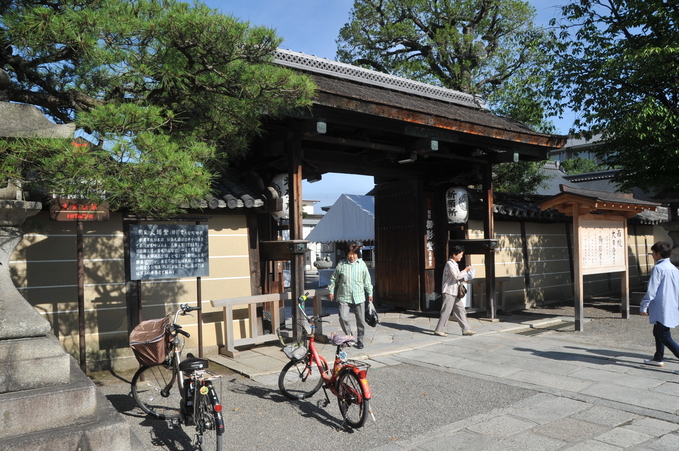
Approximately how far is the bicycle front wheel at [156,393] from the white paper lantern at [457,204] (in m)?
7.05

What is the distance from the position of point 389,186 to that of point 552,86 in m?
5.36

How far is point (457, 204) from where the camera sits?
1138 centimetres

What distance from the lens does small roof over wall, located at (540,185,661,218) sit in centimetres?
955

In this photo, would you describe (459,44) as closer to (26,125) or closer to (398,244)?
(398,244)

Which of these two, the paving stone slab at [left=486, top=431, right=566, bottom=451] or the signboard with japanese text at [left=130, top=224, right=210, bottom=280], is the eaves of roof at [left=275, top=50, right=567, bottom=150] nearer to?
the signboard with japanese text at [left=130, top=224, right=210, bottom=280]

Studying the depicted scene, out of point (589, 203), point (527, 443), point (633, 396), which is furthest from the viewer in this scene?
point (589, 203)

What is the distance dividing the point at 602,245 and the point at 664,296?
389 cm

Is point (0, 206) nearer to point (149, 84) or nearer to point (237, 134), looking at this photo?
point (149, 84)

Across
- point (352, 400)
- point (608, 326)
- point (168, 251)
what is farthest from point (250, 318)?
point (608, 326)

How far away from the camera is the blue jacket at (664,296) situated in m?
6.70

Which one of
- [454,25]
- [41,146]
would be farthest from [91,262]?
[454,25]

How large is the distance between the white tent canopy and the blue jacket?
41.0ft

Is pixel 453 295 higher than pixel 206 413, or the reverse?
pixel 453 295

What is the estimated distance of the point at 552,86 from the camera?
13.7 meters
